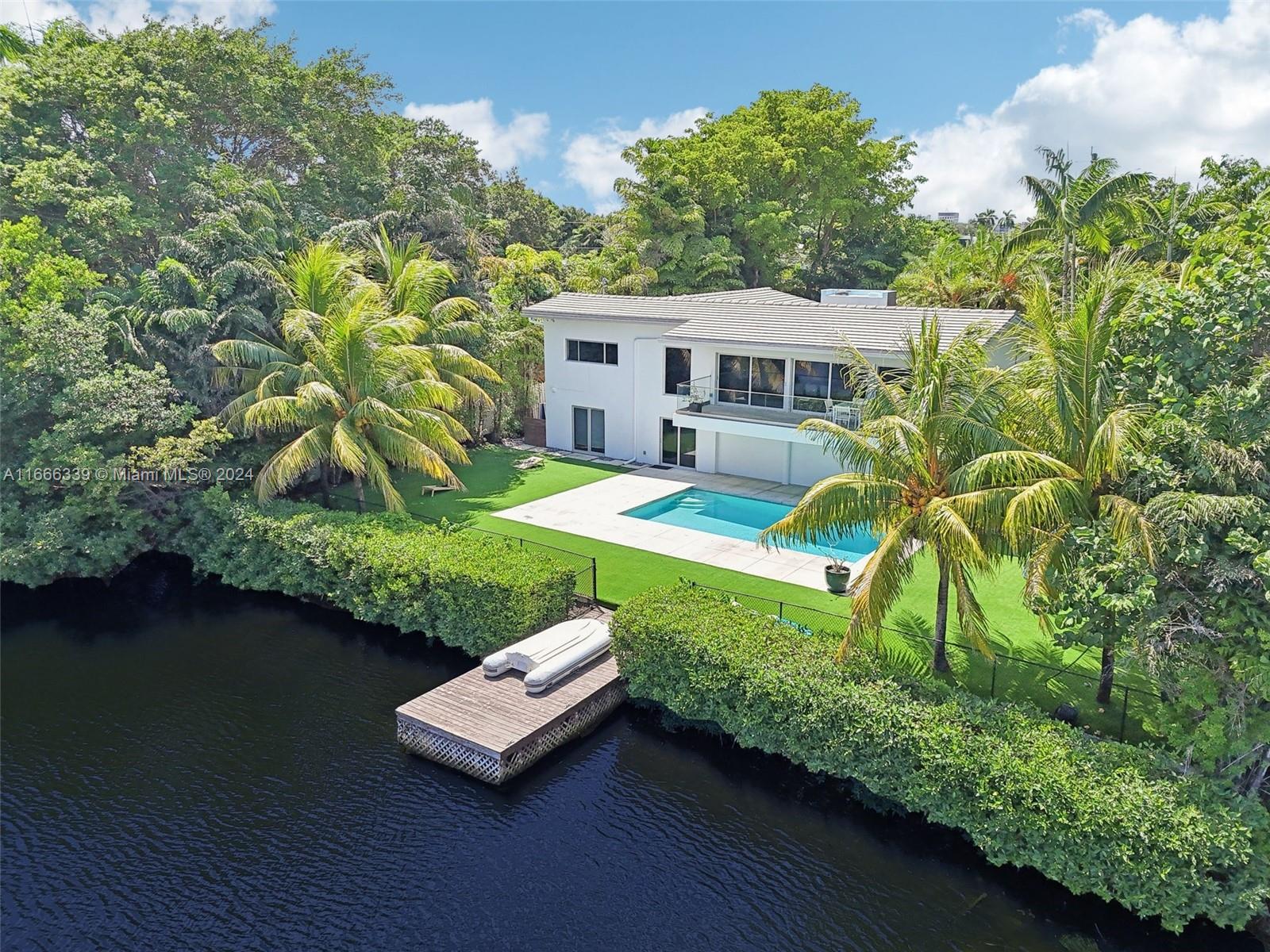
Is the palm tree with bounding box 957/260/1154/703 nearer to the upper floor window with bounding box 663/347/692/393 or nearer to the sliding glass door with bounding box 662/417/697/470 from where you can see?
the upper floor window with bounding box 663/347/692/393

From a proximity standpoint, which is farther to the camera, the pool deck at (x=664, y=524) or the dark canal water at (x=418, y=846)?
the pool deck at (x=664, y=524)

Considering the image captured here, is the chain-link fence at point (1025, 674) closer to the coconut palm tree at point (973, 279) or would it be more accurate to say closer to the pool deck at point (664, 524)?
the pool deck at point (664, 524)

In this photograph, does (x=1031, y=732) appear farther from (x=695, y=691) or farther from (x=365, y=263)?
(x=365, y=263)

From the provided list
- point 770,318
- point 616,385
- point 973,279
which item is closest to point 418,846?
point 770,318

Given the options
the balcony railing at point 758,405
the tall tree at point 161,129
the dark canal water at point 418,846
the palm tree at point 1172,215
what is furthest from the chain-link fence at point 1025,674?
the tall tree at point 161,129

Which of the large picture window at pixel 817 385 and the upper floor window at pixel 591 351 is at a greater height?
the upper floor window at pixel 591 351

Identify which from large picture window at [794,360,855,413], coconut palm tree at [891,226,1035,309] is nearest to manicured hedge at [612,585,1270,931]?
large picture window at [794,360,855,413]
